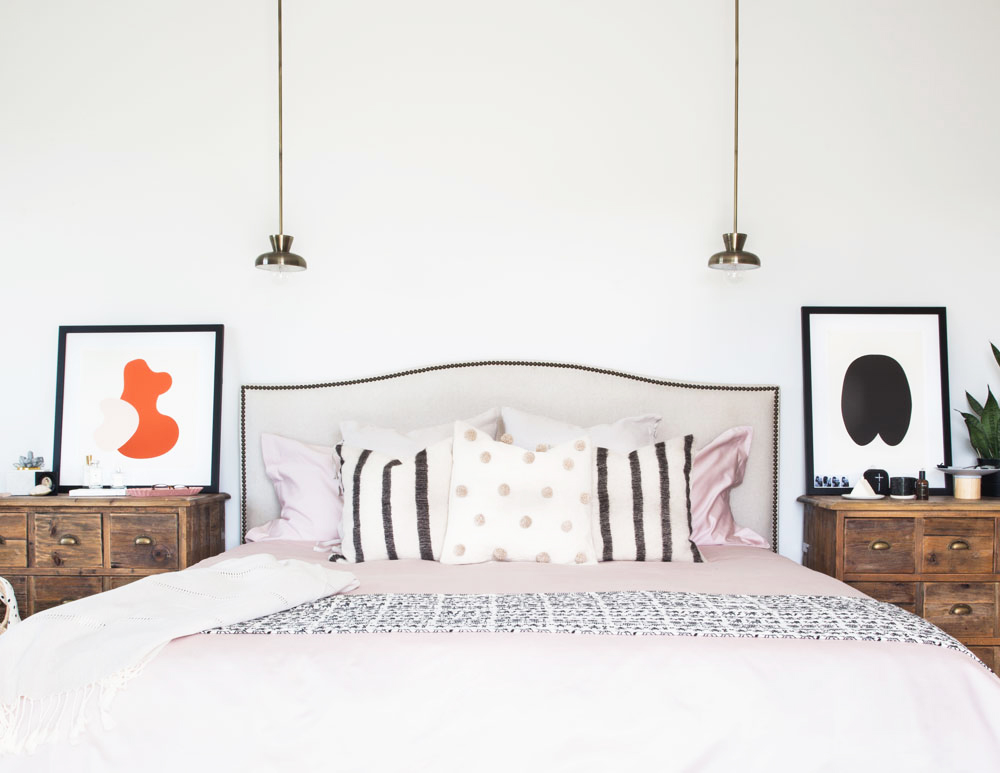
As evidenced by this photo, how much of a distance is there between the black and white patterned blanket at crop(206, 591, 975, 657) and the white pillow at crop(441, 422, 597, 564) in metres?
0.42

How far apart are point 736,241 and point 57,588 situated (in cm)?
275

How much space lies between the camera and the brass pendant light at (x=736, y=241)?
2.76 metres

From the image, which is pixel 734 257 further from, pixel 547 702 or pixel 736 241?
pixel 547 702

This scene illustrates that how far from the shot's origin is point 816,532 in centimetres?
287

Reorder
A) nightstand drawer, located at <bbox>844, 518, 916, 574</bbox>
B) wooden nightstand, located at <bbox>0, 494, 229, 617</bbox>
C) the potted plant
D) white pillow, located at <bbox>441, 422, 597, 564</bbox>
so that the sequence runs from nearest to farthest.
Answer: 1. white pillow, located at <bbox>441, 422, 597, 564</bbox>
2. nightstand drawer, located at <bbox>844, 518, 916, 574</bbox>
3. wooden nightstand, located at <bbox>0, 494, 229, 617</bbox>
4. the potted plant

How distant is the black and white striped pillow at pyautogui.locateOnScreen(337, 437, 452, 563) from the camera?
2439mm

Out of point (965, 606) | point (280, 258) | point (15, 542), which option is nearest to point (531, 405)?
point (280, 258)

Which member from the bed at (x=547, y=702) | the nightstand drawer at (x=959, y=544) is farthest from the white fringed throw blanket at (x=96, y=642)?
the nightstand drawer at (x=959, y=544)

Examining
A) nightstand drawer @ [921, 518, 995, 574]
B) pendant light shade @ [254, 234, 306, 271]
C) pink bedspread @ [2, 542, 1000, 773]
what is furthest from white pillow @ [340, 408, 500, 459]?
nightstand drawer @ [921, 518, 995, 574]

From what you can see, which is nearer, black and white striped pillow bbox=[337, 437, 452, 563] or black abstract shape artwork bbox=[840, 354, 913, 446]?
black and white striped pillow bbox=[337, 437, 452, 563]

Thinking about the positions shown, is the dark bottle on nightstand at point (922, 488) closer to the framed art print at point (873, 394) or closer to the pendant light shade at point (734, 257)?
the framed art print at point (873, 394)

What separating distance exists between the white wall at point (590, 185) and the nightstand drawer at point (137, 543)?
39cm

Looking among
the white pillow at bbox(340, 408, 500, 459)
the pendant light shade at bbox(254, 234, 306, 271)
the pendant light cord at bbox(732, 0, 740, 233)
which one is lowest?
the white pillow at bbox(340, 408, 500, 459)

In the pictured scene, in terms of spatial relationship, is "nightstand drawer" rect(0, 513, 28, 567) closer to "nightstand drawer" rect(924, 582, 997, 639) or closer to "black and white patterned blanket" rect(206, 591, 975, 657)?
"black and white patterned blanket" rect(206, 591, 975, 657)
